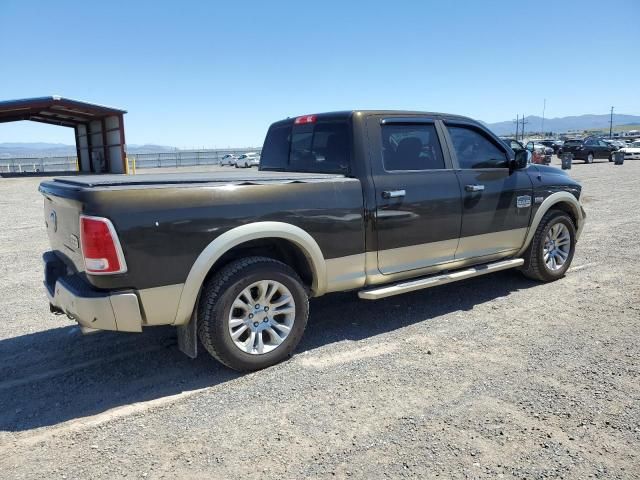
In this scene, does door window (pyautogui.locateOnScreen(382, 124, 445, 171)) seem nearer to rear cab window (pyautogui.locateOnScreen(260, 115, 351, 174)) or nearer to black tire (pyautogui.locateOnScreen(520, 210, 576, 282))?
rear cab window (pyautogui.locateOnScreen(260, 115, 351, 174))

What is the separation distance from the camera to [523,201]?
5.43 metres

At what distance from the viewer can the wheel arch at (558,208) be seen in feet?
18.4

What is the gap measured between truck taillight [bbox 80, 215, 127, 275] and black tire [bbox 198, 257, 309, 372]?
2.20 feet

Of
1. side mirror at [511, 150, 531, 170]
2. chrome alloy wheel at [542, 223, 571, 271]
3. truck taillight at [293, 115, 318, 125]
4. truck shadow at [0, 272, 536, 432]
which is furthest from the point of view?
chrome alloy wheel at [542, 223, 571, 271]

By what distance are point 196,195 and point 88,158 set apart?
3283cm

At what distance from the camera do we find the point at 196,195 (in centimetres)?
338

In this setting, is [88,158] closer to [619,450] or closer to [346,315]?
[346,315]

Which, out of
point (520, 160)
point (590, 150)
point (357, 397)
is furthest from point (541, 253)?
point (590, 150)

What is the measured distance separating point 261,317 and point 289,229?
27.7 inches

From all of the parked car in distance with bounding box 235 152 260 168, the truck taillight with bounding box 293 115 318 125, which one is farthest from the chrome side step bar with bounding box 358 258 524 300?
the parked car in distance with bounding box 235 152 260 168

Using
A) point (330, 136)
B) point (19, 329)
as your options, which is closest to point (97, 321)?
point (19, 329)

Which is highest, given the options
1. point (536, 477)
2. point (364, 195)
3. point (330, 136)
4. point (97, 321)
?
point (330, 136)

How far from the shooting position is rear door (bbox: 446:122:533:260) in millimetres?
4926

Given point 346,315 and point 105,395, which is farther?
point 346,315
